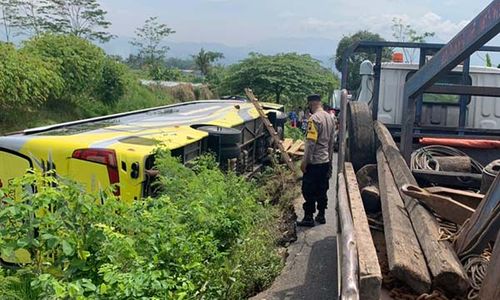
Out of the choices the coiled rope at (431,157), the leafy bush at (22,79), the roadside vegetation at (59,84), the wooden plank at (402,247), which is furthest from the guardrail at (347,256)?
the roadside vegetation at (59,84)

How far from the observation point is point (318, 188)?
7.01 metres

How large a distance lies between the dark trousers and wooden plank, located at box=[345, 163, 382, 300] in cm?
285

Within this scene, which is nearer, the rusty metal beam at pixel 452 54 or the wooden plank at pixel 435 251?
the wooden plank at pixel 435 251

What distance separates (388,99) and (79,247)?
528cm

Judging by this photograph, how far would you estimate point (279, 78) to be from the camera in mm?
23500

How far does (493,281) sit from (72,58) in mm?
17172

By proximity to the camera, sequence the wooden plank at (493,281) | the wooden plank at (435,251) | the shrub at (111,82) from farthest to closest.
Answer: the shrub at (111,82) < the wooden plank at (435,251) < the wooden plank at (493,281)

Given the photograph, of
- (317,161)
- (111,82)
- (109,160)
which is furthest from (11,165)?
(111,82)

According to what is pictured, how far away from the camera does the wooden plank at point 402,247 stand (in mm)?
2752

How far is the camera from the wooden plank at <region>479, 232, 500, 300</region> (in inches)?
95.7

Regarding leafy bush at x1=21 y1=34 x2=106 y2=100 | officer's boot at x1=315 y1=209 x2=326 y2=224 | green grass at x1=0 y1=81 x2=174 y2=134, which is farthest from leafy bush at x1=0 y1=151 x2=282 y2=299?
leafy bush at x1=21 y1=34 x2=106 y2=100

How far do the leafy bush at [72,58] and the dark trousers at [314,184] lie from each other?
1237cm

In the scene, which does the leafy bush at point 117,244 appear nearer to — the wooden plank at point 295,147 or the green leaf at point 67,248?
the green leaf at point 67,248

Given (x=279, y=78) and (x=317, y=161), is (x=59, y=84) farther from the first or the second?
(x=317, y=161)
